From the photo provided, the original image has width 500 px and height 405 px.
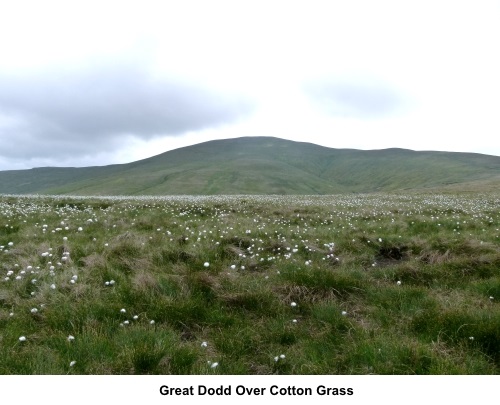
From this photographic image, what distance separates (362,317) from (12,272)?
7.61m

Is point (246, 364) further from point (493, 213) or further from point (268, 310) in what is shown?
point (493, 213)

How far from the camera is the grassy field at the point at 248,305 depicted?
513 cm

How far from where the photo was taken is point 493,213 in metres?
19.6

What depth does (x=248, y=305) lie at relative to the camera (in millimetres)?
7137

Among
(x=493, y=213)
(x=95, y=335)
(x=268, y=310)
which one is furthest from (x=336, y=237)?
(x=493, y=213)

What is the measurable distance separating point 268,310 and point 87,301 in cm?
347

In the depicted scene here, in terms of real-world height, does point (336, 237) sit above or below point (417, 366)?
above

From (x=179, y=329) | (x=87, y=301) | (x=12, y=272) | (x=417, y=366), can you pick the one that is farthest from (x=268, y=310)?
(x=12, y=272)

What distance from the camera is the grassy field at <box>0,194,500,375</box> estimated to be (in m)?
Result: 5.13

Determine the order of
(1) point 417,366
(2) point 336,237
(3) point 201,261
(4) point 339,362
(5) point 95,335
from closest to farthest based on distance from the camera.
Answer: (1) point 417,366, (4) point 339,362, (5) point 95,335, (3) point 201,261, (2) point 336,237

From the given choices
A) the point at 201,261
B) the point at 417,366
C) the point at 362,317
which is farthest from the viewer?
the point at 201,261

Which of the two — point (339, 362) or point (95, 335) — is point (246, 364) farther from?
point (95, 335)

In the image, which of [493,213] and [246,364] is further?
[493,213]

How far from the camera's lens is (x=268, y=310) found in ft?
22.9
